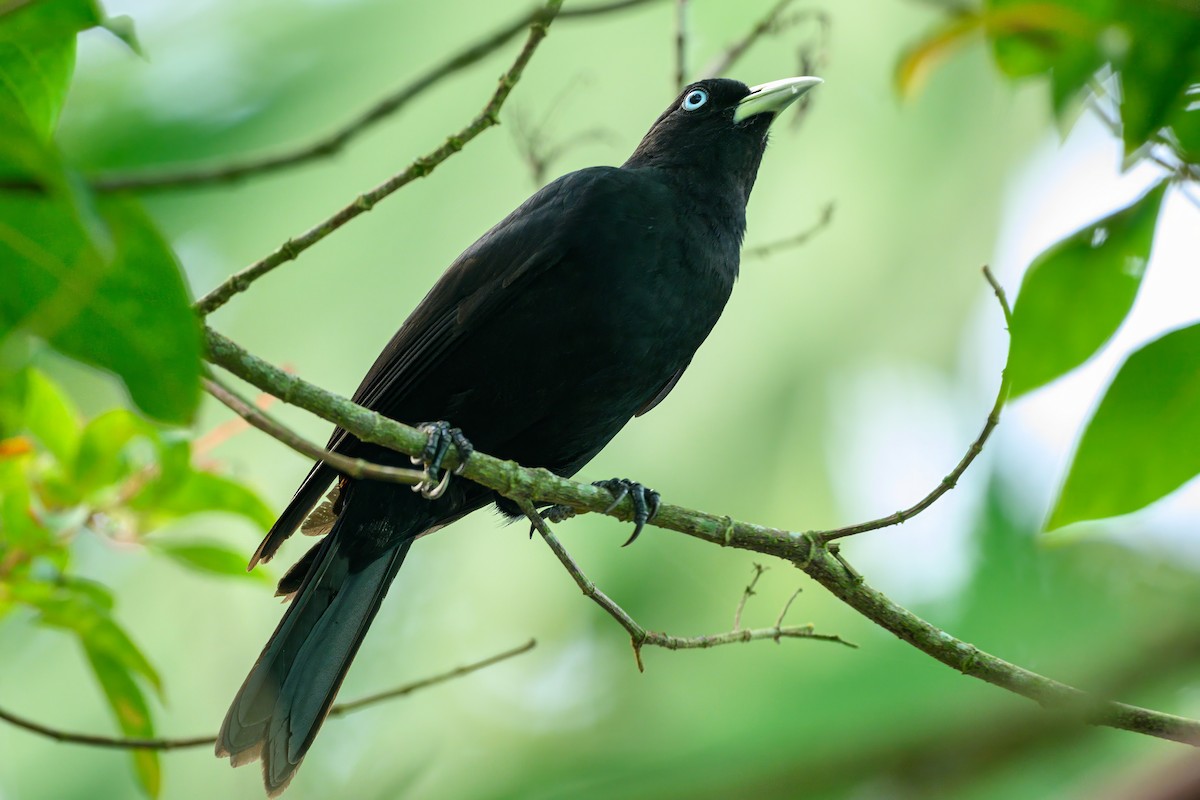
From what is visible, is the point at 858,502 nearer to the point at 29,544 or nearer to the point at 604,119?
the point at 604,119

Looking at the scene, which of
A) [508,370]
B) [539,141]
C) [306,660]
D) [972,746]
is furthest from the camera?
[539,141]

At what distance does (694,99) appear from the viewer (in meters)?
4.42

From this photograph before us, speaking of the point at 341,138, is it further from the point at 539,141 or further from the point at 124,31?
the point at 539,141

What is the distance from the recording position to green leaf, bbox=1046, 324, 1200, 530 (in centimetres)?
120

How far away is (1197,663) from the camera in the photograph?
0.61 meters

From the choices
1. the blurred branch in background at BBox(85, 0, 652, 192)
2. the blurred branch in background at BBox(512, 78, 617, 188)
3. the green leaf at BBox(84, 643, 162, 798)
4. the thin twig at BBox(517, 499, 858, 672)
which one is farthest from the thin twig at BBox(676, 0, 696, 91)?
the green leaf at BBox(84, 643, 162, 798)


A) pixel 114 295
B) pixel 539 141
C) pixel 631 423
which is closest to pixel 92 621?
pixel 114 295

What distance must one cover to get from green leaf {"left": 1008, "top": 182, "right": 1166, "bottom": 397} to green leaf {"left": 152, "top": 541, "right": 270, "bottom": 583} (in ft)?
6.71

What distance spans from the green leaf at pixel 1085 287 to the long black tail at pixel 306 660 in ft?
9.73

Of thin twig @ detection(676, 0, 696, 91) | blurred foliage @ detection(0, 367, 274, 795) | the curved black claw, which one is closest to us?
blurred foliage @ detection(0, 367, 274, 795)

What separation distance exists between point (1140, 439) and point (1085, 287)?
171 millimetres

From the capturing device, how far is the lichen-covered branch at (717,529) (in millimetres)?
2220

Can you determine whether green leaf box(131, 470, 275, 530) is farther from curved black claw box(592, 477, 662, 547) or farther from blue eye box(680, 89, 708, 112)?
blue eye box(680, 89, 708, 112)

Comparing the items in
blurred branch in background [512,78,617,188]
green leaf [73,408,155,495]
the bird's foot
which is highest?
blurred branch in background [512,78,617,188]
